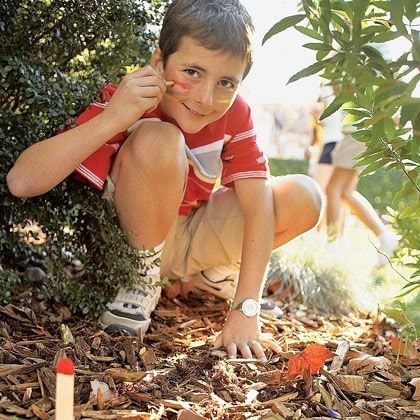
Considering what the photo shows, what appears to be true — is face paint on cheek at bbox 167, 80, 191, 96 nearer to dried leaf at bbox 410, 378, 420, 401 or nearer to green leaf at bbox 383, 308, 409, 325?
green leaf at bbox 383, 308, 409, 325

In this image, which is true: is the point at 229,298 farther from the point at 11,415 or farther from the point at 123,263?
the point at 11,415

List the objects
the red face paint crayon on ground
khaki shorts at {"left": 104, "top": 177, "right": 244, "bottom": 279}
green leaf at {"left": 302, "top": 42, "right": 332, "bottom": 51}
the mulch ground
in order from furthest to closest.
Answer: khaki shorts at {"left": 104, "top": 177, "right": 244, "bottom": 279}, the mulch ground, green leaf at {"left": 302, "top": 42, "right": 332, "bottom": 51}, the red face paint crayon on ground

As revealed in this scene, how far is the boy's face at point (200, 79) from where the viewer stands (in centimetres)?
210

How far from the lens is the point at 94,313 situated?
227 cm

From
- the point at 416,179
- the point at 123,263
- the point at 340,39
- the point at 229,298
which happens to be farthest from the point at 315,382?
the point at 229,298

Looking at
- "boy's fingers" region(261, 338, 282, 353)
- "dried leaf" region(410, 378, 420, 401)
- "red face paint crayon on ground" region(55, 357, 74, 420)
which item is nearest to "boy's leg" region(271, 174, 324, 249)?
"boy's fingers" region(261, 338, 282, 353)

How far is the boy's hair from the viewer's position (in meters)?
2.11

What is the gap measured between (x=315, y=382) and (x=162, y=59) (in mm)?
1049

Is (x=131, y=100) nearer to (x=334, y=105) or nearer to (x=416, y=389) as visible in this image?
(x=334, y=105)

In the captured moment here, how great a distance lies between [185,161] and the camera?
2.21 metres

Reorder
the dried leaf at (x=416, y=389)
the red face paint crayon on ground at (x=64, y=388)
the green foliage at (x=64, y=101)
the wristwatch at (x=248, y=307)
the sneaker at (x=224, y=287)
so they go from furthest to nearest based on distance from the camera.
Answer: the sneaker at (x=224, y=287)
the wristwatch at (x=248, y=307)
the green foliage at (x=64, y=101)
the dried leaf at (x=416, y=389)
the red face paint crayon on ground at (x=64, y=388)

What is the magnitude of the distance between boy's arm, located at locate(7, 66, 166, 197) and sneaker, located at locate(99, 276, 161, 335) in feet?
1.46

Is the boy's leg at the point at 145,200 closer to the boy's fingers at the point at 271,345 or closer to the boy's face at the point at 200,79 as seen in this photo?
the boy's face at the point at 200,79

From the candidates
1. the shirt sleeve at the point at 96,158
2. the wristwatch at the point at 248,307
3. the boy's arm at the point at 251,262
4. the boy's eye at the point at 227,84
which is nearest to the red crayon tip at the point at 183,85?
the boy's eye at the point at 227,84
